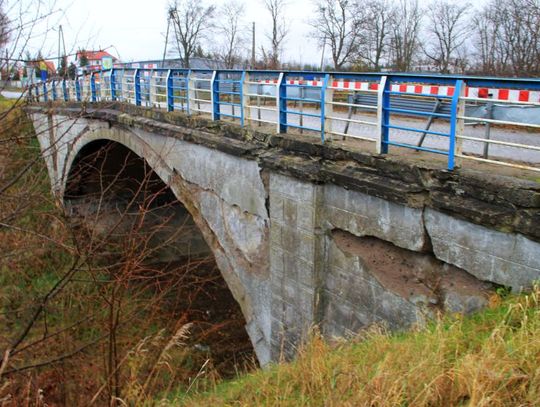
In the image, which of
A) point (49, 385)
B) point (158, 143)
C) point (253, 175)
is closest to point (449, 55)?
point (158, 143)

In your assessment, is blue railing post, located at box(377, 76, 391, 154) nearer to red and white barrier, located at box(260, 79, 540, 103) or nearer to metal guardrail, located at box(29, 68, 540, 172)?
metal guardrail, located at box(29, 68, 540, 172)

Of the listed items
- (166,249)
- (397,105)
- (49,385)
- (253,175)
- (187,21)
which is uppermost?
(187,21)

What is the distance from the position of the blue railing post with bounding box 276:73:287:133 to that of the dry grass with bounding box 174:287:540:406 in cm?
318

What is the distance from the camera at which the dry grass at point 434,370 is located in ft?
8.77

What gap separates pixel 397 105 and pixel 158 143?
5102 millimetres

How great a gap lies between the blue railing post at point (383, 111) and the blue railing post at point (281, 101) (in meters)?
1.60

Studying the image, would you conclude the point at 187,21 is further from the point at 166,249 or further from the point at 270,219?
the point at 270,219

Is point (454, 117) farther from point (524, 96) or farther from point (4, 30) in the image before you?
point (4, 30)

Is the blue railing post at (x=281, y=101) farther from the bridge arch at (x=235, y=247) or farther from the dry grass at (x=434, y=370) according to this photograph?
the dry grass at (x=434, y=370)

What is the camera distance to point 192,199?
339 inches

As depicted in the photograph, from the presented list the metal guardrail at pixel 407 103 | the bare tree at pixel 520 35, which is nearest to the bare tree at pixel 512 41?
the bare tree at pixel 520 35

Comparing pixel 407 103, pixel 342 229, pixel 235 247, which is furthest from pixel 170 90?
pixel 342 229

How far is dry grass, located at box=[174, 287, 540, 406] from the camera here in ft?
8.77

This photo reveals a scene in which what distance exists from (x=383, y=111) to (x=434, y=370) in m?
2.66
